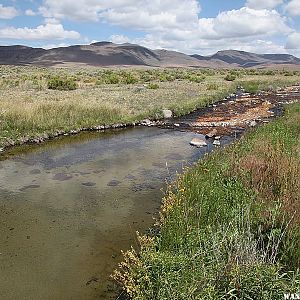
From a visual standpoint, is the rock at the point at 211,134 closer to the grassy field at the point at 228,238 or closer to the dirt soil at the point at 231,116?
the dirt soil at the point at 231,116

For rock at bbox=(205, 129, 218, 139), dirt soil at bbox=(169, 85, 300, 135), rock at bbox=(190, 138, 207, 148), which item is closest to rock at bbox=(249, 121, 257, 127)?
dirt soil at bbox=(169, 85, 300, 135)

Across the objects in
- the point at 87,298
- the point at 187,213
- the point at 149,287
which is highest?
the point at 187,213

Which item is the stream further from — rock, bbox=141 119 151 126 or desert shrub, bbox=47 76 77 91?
desert shrub, bbox=47 76 77 91

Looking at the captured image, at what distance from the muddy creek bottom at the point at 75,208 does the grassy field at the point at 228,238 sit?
1010mm

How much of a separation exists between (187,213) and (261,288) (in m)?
2.63

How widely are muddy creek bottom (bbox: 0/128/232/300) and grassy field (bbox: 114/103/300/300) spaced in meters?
1.01

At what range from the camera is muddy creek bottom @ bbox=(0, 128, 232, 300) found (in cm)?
777

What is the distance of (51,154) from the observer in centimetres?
1747

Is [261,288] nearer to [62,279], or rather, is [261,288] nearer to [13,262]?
[62,279]

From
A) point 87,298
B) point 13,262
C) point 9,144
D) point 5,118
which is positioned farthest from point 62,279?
point 5,118

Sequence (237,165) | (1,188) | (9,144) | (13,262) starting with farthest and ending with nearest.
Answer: (9,144) → (1,188) → (237,165) → (13,262)

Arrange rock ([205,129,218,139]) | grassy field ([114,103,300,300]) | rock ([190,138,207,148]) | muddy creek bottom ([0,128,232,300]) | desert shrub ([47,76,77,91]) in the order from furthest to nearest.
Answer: desert shrub ([47,76,77,91]) < rock ([205,129,218,139]) < rock ([190,138,207,148]) < muddy creek bottom ([0,128,232,300]) < grassy field ([114,103,300,300])

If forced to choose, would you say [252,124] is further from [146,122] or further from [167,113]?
[146,122]

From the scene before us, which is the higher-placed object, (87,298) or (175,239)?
(175,239)
